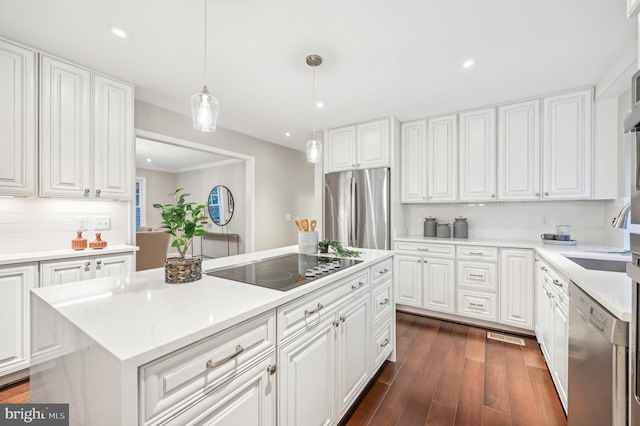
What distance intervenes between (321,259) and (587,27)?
239 cm

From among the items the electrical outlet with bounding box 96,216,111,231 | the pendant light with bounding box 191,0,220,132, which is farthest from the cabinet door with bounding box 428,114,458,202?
the electrical outlet with bounding box 96,216,111,231

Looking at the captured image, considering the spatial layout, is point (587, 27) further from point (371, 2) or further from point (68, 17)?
point (68, 17)

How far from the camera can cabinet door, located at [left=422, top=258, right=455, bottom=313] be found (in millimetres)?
3105

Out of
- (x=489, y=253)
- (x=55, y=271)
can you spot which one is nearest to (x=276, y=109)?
(x=55, y=271)

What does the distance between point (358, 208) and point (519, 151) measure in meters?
1.93

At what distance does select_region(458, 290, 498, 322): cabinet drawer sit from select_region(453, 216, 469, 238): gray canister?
2.41 ft

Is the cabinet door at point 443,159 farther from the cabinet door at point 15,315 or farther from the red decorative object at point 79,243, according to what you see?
the cabinet door at point 15,315

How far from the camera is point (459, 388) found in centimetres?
A: 196

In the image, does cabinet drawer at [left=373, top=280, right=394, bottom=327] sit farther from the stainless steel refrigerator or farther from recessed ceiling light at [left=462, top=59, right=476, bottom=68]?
recessed ceiling light at [left=462, top=59, right=476, bottom=68]

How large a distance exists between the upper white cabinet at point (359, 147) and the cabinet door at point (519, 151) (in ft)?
4.18

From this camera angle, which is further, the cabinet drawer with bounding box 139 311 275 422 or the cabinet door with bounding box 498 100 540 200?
the cabinet door with bounding box 498 100 540 200

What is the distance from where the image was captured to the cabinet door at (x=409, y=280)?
3.30 m

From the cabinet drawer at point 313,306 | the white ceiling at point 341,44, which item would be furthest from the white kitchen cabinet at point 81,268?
the cabinet drawer at point 313,306

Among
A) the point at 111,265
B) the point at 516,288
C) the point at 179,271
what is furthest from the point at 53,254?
the point at 516,288
